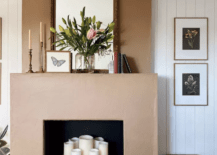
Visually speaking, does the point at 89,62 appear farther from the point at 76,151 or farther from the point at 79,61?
the point at 76,151

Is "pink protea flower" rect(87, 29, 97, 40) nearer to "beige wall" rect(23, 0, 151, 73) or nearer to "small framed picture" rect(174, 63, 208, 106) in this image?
"beige wall" rect(23, 0, 151, 73)

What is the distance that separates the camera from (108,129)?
2.04 meters

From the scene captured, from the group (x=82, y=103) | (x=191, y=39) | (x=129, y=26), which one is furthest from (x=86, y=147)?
(x=191, y=39)

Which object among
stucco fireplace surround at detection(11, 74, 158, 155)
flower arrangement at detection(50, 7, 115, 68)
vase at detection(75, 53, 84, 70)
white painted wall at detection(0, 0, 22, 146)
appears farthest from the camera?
white painted wall at detection(0, 0, 22, 146)

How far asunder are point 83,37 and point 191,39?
1.22 metres

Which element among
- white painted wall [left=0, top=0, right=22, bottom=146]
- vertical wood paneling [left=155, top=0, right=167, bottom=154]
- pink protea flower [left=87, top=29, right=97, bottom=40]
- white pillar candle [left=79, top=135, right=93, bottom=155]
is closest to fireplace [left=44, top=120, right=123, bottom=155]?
white pillar candle [left=79, top=135, right=93, bottom=155]

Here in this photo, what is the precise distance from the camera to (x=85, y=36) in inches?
72.7

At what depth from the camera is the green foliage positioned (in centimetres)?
184

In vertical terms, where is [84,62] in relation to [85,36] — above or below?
below

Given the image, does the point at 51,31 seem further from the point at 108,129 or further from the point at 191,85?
the point at 191,85

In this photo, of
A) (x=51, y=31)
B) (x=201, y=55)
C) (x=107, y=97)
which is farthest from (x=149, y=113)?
(x=51, y=31)

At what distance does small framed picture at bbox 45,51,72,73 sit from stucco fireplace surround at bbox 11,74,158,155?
8cm

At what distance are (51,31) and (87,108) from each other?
89 centimetres

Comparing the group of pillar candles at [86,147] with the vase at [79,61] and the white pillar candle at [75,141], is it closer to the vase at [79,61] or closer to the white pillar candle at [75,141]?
the white pillar candle at [75,141]
